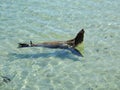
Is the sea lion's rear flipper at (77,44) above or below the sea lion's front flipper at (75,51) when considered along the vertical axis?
above

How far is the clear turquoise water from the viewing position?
7992 millimetres

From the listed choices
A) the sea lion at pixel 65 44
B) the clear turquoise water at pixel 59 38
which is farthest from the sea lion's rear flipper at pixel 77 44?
the clear turquoise water at pixel 59 38

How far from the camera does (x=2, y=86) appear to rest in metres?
7.61

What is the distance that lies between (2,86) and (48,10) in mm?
6156

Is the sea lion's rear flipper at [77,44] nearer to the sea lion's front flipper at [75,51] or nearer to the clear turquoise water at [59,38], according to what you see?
the sea lion's front flipper at [75,51]

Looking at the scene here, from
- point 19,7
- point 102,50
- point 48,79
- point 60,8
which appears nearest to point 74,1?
point 60,8

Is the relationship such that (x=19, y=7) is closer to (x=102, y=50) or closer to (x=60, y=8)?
(x=60, y=8)

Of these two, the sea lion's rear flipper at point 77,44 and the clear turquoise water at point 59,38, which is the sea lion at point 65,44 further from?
the clear turquoise water at point 59,38

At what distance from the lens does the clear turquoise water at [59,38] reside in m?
7.99

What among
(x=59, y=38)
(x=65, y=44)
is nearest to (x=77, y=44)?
(x=65, y=44)

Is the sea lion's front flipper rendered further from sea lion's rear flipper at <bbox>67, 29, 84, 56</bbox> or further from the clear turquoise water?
the clear turquoise water

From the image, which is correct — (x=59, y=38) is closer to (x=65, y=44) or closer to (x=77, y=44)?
(x=65, y=44)

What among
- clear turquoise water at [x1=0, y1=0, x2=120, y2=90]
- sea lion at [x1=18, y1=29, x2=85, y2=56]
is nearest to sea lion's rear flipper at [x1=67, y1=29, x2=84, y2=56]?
sea lion at [x1=18, y1=29, x2=85, y2=56]

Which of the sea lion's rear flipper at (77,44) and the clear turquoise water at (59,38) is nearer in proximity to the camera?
the clear turquoise water at (59,38)
